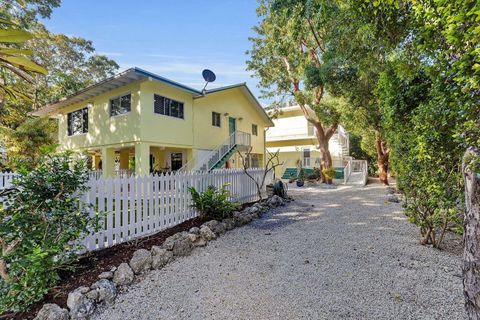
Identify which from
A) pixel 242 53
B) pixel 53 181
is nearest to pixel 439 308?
pixel 53 181

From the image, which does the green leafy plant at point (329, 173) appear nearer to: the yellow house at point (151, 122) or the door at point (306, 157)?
the yellow house at point (151, 122)

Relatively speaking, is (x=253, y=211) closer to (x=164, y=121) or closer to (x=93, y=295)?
(x=93, y=295)

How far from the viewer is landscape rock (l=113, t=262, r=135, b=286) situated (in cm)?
352

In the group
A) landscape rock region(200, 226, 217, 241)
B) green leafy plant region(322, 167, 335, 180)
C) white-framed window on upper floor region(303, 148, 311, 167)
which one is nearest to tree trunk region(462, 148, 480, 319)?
landscape rock region(200, 226, 217, 241)

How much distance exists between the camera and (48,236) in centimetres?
314

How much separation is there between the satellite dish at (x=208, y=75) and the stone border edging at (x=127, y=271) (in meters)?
10.0

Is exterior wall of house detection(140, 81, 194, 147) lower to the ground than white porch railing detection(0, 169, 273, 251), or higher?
higher

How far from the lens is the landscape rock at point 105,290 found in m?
3.19

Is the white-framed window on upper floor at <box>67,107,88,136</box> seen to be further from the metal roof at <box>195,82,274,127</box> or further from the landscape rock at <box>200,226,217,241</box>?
the landscape rock at <box>200,226,217,241</box>

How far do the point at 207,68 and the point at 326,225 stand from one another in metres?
11.2

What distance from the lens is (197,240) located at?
5.13 m

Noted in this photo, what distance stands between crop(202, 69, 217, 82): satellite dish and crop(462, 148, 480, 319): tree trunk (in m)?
13.3

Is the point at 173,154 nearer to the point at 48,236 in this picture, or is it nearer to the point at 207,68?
the point at 207,68

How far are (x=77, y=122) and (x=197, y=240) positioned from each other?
49.6ft
